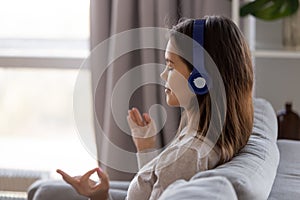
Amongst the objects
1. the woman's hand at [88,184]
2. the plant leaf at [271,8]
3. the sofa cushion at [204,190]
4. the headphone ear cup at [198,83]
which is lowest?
the woman's hand at [88,184]

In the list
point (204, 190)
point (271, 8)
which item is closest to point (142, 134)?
point (204, 190)

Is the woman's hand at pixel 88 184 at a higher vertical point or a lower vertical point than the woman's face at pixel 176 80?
lower

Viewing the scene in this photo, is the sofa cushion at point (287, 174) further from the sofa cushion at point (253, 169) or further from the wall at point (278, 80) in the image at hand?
the wall at point (278, 80)

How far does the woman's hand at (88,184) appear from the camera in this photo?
138 centimetres

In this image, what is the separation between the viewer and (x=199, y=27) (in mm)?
1395

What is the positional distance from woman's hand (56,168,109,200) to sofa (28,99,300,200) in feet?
0.77

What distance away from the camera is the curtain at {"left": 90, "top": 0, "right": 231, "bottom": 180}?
2570 millimetres

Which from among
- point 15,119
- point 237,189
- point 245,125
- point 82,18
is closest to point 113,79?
point 82,18

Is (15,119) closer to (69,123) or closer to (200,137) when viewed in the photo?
(69,123)

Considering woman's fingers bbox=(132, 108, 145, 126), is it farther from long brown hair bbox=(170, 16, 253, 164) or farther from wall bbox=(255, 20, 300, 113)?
wall bbox=(255, 20, 300, 113)

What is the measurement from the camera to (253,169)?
1.34m

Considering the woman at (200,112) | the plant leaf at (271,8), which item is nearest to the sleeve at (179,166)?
the woman at (200,112)

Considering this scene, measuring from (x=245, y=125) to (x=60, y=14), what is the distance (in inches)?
66.6

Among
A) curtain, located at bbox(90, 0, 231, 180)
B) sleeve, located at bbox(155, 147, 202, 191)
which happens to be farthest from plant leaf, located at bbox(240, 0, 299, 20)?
sleeve, located at bbox(155, 147, 202, 191)
